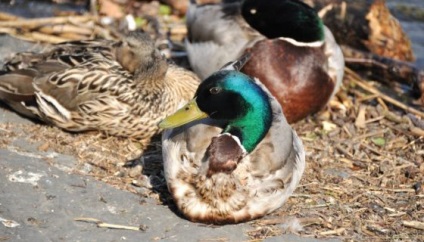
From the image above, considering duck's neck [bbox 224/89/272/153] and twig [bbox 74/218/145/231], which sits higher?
duck's neck [bbox 224/89/272/153]

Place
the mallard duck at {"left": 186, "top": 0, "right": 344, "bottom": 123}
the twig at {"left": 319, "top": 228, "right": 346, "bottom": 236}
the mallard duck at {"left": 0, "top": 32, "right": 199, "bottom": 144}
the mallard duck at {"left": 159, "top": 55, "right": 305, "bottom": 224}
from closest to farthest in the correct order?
the mallard duck at {"left": 159, "top": 55, "right": 305, "bottom": 224}
the twig at {"left": 319, "top": 228, "right": 346, "bottom": 236}
the mallard duck at {"left": 0, "top": 32, "right": 199, "bottom": 144}
the mallard duck at {"left": 186, "top": 0, "right": 344, "bottom": 123}

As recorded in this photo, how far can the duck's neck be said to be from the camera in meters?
4.86

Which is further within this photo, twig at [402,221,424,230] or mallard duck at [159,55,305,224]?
twig at [402,221,424,230]

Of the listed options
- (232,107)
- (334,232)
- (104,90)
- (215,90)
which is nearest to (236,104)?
(232,107)

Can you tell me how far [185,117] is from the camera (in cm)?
488

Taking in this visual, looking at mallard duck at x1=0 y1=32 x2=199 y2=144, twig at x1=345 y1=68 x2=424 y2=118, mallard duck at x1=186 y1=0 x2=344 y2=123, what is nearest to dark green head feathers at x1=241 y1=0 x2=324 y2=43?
mallard duck at x1=186 y1=0 x2=344 y2=123

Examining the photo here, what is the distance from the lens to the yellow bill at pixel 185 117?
192 inches

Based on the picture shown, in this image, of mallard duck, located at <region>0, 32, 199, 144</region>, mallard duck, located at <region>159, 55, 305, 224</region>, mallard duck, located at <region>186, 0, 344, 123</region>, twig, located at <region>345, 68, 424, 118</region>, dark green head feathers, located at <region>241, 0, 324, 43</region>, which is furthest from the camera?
twig, located at <region>345, 68, 424, 118</region>

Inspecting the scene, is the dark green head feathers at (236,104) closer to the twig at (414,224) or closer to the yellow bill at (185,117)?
the yellow bill at (185,117)

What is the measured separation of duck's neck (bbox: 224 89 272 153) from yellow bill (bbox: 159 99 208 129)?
180 millimetres

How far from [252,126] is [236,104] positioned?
0.15m

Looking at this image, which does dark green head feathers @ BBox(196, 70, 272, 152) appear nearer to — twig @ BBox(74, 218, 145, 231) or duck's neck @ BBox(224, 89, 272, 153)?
duck's neck @ BBox(224, 89, 272, 153)

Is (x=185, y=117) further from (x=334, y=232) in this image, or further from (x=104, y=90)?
→ (x=104, y=90)

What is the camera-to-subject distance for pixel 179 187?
4.90 meters
